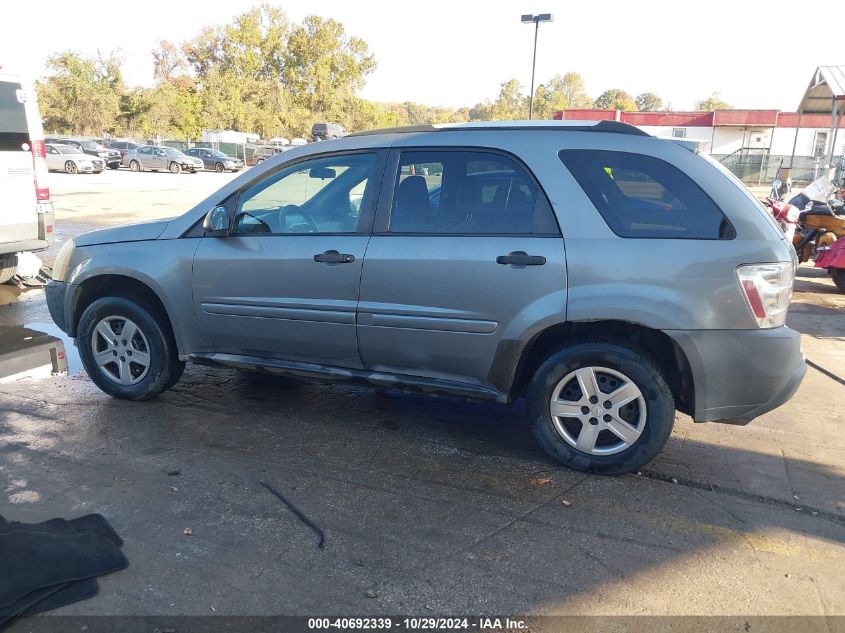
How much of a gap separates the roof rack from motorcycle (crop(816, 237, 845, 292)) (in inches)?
258

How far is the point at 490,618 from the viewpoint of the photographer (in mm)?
2623


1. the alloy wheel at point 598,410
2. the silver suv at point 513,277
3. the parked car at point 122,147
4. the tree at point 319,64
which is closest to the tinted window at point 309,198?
the silver suv at point 513,277

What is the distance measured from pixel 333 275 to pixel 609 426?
182 cm

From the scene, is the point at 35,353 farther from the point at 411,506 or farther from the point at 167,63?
the point at 167,63

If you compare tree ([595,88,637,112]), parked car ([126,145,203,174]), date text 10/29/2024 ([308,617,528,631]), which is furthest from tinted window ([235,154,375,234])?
tree ([595,88,637,112])

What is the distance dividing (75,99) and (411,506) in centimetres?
6025

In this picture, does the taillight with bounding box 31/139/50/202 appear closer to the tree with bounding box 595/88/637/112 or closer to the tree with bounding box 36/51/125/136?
the tree with bounding box 36/51/125/136

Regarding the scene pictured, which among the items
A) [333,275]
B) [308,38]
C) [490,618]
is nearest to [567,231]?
[333,275]

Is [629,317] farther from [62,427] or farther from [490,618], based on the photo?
[62,427]

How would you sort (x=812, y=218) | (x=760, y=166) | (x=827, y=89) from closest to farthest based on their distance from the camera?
(x=812, y=218), (x=827, y=89), (x=760, y=166)

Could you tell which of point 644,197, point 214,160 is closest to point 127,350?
point 644,197

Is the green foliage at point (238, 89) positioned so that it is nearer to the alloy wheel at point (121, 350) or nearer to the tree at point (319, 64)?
the tree at point (319, 64)

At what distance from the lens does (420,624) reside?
258 centimetres

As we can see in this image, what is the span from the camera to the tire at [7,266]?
8.31 meters
